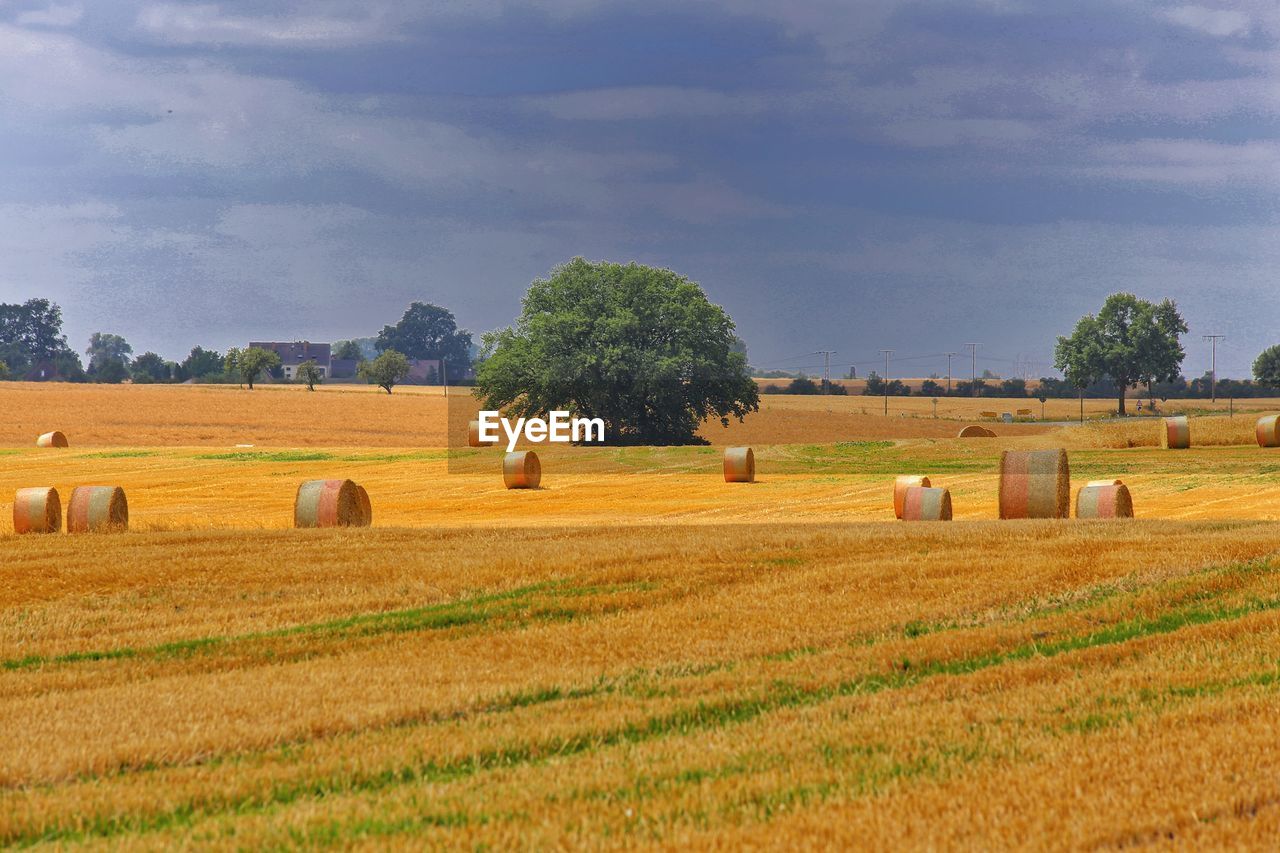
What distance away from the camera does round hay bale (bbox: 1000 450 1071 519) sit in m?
24.8

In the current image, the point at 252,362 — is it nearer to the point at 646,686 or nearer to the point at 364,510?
the point at 364,510

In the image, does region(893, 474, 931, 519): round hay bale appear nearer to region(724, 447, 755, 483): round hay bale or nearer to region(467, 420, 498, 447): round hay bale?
region(724, 447, 755, 483): round hay bale

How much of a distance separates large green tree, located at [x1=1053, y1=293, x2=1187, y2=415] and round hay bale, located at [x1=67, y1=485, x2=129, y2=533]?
124m

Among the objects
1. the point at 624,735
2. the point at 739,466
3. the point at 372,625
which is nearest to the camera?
the point at 624,735

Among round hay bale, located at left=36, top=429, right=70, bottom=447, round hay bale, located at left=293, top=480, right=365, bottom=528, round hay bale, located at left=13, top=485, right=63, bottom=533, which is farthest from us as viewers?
round hay bale, located at left=36, top=429, right=70, bottom=447

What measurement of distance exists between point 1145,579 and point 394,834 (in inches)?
398

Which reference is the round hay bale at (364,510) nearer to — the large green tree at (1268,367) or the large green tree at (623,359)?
the large green tree at (623,359)

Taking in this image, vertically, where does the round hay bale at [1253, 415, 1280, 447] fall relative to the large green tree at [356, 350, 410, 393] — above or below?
below

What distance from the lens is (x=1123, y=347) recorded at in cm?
13600

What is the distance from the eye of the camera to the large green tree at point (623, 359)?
65125 mm

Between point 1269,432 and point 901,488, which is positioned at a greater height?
point 1269,432
